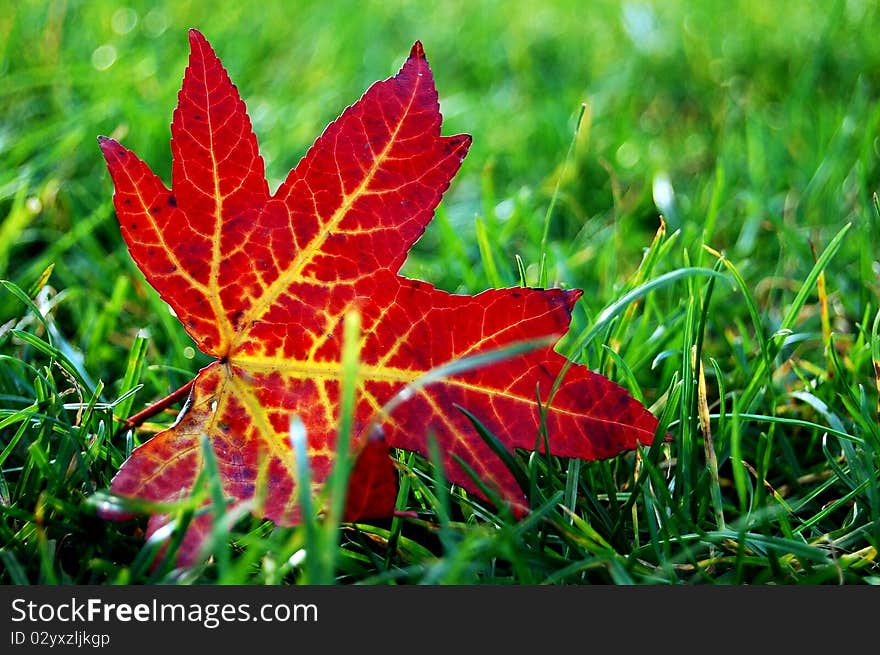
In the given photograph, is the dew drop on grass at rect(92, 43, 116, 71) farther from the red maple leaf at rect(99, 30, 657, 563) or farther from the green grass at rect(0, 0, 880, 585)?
the red maple leaf at rect(99, 30, 657, 563)

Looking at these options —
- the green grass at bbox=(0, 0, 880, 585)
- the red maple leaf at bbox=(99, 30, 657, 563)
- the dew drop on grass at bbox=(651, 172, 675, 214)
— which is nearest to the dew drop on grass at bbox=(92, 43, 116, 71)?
the green grass at bbox=(0, 0, 880, 585)

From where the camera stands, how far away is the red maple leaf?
675mm

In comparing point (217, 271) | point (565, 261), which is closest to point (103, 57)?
point (565, 261)

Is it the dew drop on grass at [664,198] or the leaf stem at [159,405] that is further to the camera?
the dew drop on grass at [664,198]

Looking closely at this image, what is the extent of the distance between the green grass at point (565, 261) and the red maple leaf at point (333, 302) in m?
0.06

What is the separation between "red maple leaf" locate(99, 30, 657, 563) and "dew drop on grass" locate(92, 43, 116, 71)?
1381 millimetres

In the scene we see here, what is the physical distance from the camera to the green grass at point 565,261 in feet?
2.45

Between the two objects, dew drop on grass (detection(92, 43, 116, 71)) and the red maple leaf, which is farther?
dew drop on grass (detection(92, 43, 116, 71))

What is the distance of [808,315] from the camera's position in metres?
1.27

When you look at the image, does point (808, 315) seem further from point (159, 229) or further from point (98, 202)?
point (98, 202)

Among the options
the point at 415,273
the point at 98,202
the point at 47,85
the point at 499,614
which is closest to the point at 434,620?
the point at 499,614

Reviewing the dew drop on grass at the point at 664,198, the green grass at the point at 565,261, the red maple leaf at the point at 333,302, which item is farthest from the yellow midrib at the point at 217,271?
the dew drop on grass at the point at 664,198

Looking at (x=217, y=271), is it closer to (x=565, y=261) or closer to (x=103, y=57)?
(x=565, y=261)

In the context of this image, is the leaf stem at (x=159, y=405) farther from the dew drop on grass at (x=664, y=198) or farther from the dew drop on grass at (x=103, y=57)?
the dew drop on grass at (x=103, y=57)
